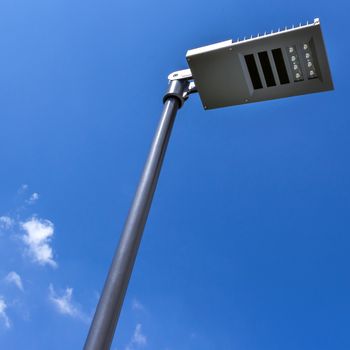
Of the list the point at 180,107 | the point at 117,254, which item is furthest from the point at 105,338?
the point at 180,107

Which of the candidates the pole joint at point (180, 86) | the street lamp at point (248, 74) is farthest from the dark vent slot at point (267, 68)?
the pole joint at point (180, 86)

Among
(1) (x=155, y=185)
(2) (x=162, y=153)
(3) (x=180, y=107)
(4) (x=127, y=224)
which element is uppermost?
(3) (x=180, y=107)

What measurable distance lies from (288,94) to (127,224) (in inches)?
88.7

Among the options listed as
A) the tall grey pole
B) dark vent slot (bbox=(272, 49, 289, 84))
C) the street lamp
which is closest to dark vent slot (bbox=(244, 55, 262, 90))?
the street lamp

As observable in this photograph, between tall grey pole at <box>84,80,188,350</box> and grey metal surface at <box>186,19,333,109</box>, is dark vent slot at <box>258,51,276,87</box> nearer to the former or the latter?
grey metal surface at <box>186,19,333,109</box>

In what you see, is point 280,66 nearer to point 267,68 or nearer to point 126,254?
point 267,68

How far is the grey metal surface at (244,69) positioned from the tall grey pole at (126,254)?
92 cm

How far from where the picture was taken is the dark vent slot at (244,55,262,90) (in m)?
3.88

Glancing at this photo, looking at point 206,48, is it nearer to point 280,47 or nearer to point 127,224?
point 280,47

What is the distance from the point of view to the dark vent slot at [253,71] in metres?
3.88

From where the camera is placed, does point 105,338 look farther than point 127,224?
No

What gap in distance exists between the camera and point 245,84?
4.11 metres

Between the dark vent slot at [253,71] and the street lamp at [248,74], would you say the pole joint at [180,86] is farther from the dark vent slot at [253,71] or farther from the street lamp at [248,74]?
the dark vent slot at [253,71]

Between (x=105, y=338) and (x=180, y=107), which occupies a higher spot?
(x=180, y=107)
